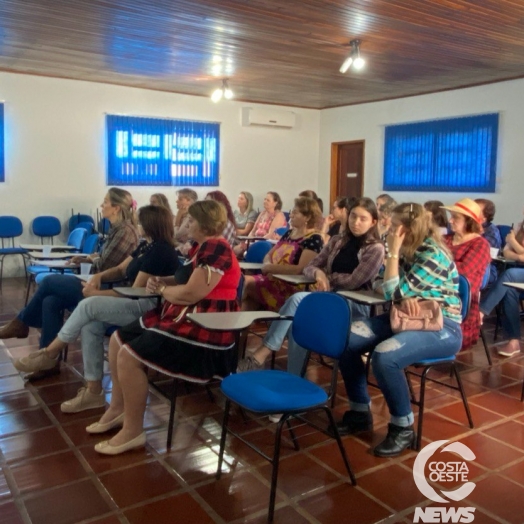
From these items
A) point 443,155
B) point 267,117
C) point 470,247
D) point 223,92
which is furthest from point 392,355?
point 267,117

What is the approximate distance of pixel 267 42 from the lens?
548 centimetres

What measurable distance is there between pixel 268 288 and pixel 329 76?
4.09 m

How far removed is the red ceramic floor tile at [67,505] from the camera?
2.17 meters

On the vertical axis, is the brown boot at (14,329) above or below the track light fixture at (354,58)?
below

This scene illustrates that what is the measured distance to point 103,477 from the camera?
8.06ft

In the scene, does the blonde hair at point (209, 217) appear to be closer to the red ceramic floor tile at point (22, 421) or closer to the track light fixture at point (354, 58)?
the red ceramic floor tile at point (22, 421)

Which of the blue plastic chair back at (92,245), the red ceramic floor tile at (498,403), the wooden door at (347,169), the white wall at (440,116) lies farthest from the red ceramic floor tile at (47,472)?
the wooden door at (347,169)

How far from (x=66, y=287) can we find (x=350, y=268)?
180 cm

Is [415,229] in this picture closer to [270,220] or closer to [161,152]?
[270,220]

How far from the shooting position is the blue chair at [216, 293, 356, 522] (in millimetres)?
2150

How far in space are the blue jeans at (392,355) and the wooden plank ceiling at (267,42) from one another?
8.68ft

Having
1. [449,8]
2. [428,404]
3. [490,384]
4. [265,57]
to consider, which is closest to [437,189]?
[265,57]

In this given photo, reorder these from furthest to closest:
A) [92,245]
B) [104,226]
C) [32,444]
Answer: [104,226] < [92,245] < [32,444]

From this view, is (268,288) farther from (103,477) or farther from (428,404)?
(103,477)
